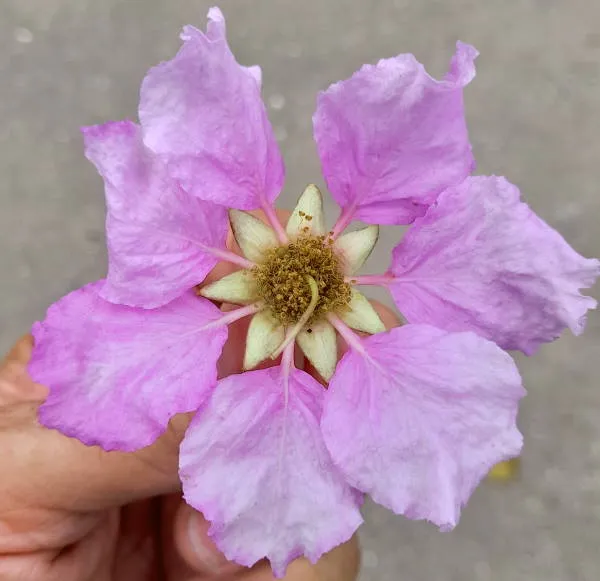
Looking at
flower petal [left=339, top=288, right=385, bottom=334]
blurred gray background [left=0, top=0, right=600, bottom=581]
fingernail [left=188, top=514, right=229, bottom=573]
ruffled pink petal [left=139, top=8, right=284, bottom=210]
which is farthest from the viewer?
blurred gray background [left=0, top=0, right=600, bottom=581]

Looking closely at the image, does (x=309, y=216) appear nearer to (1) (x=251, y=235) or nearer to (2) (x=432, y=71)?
(1) (x=251, y=235)

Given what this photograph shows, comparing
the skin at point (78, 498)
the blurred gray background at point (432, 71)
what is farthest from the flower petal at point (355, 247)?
the blurred gray background at point (432, 71)

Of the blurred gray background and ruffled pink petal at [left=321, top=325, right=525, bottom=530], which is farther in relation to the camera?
the blurred gray background

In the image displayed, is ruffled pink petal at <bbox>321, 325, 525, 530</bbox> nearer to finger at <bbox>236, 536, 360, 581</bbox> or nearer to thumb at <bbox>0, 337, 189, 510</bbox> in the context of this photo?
thumb at <bbox>0, 337, 189, 510</bbox>

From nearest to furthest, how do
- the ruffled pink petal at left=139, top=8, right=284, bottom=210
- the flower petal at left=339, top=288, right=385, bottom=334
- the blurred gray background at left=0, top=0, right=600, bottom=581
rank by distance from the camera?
the ruffled pink petal at left=139, top=8, right=284, bottom=210, the flower petal at left=339, top=288, right=385, bottom=334, the blurred gray background at left=0, top=0, right=600, bottom=581

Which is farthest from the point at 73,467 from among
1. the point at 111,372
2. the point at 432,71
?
the point at 432,71

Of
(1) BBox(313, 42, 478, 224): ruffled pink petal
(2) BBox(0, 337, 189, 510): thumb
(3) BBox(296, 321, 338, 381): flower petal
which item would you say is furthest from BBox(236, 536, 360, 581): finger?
(1) BBox(313, 42, 478, 224): ruffled pink petal

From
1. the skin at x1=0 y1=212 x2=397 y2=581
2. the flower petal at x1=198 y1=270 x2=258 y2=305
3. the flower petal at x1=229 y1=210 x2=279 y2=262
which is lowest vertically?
the skin at x1=0 y1=212 x2=397 y2=581

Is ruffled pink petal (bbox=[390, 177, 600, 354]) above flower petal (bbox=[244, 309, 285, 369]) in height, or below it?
above
